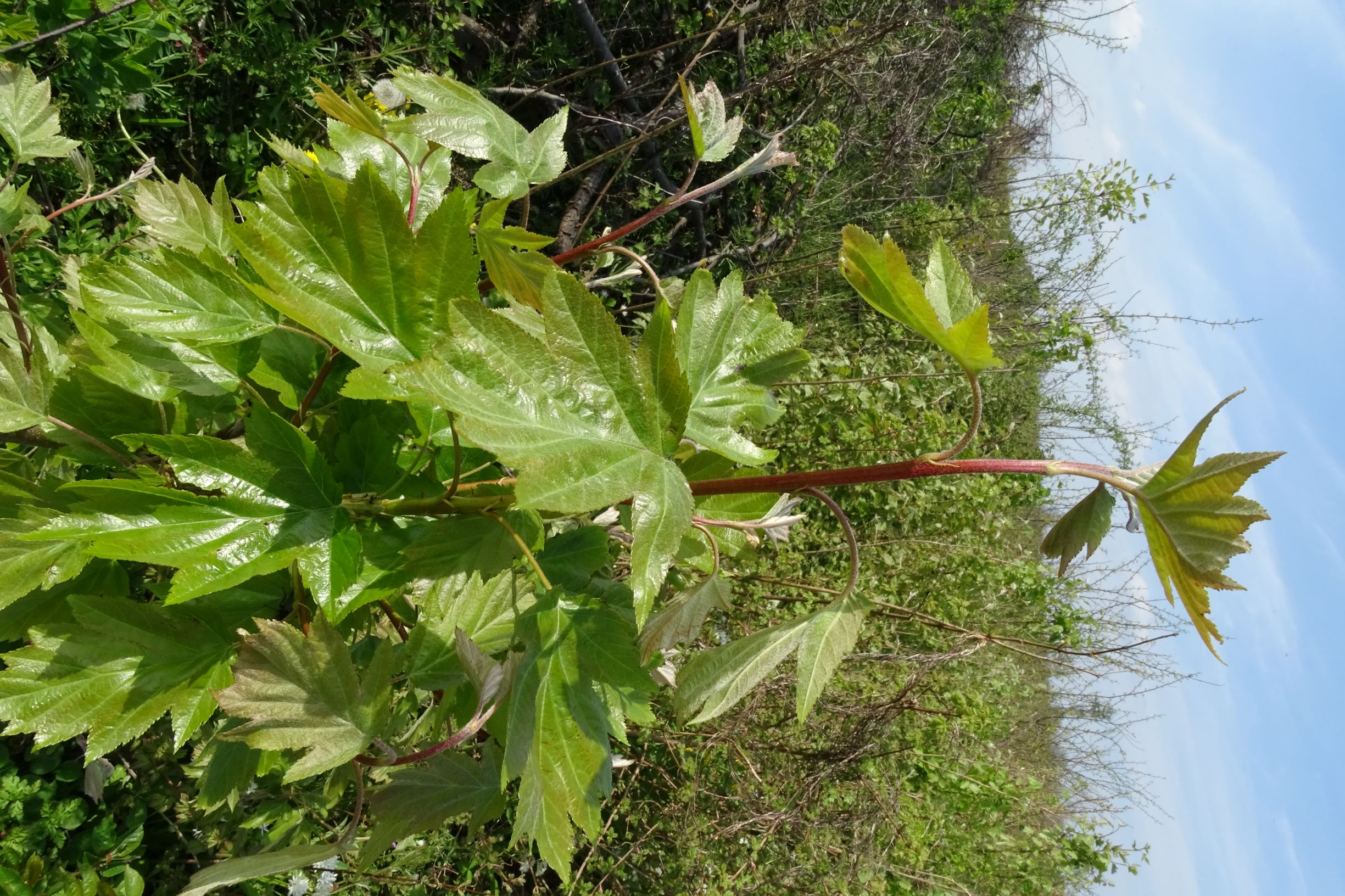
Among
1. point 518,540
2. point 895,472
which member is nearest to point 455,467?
point 518,540

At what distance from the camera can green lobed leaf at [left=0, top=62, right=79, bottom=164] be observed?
1.32 m

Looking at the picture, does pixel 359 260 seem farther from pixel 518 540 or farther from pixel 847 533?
pixel 847 533

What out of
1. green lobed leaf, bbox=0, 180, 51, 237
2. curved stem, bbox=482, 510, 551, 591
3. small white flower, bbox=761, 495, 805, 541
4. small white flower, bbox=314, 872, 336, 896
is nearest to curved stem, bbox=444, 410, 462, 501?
curved stem, bbox=482, 510, 551, 591

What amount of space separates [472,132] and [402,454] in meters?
0.51

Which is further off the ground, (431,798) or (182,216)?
(182,216)

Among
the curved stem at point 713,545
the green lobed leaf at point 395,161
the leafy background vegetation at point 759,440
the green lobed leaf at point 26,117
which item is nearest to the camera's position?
the curved stem at point 713,545

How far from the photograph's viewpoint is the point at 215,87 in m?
2.39

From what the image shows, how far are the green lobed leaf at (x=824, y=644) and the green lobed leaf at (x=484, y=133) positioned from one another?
0.79 m

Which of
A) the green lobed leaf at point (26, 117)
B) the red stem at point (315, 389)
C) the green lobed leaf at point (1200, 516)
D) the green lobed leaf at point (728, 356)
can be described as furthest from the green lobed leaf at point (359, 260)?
the green lobed leaf at point (26, 117)

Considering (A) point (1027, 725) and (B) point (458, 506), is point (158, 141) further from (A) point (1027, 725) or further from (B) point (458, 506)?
(A) point (1027, 725)

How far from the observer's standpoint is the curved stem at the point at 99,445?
99 centimetres

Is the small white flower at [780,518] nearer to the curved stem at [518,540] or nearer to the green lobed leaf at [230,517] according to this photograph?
the curved stem at [518,540]

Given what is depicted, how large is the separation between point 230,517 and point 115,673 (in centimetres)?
32

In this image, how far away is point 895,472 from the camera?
29.0 inches
